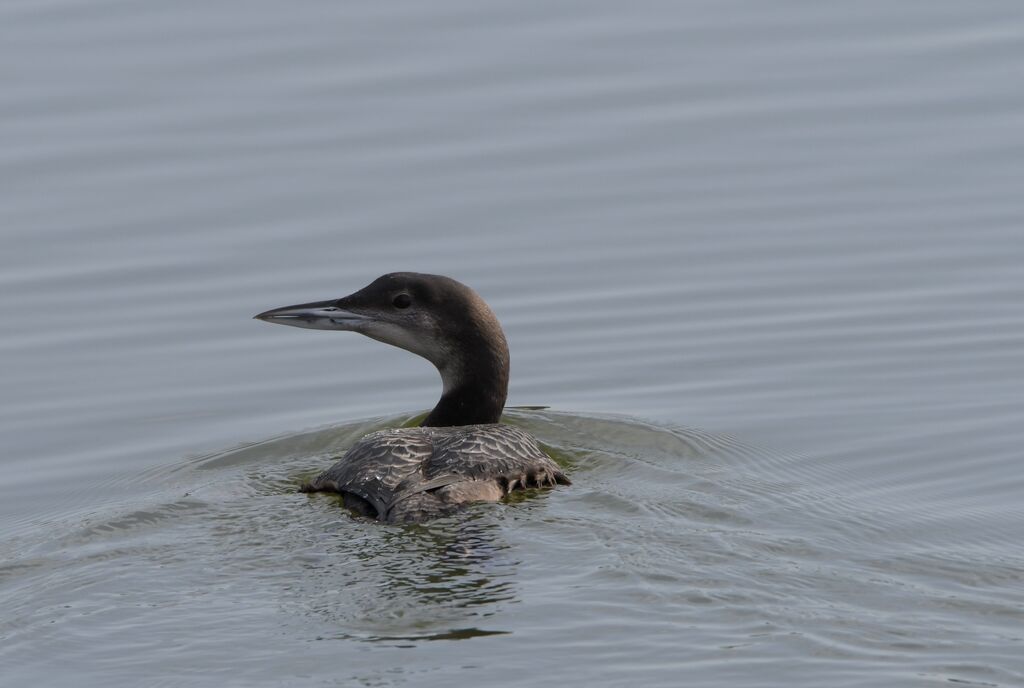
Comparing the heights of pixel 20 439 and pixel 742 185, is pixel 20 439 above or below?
below

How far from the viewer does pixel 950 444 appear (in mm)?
10195

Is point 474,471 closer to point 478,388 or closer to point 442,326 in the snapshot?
point 478,388

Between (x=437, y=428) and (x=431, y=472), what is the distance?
812mm

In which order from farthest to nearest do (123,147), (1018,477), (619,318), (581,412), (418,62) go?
(418,62)
(123,147)
(619,318)
(581,412)
(1018,477)

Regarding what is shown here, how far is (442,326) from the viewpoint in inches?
393

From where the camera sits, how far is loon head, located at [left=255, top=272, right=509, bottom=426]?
9945 millimetres

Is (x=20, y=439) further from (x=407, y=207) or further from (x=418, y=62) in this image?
(x=418, y=62)

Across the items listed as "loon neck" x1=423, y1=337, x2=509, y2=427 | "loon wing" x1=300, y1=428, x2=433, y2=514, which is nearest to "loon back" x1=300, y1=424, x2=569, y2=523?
"loon wing" x1=300, y1=428, x2=433, y2=514

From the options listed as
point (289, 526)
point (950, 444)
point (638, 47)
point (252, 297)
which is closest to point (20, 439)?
point (252, 297)

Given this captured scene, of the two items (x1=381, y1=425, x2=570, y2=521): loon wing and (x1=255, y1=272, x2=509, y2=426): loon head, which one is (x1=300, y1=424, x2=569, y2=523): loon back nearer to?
(x1=381, y1=425, x2=570, y2=521): loon wing

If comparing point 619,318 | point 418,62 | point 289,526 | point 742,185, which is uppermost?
point 418,62

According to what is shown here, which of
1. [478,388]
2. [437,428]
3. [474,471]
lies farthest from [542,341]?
[474,471]

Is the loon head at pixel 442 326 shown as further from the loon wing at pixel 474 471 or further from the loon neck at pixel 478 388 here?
the loon wing at pixel 474 471

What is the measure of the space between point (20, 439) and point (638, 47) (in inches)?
274
